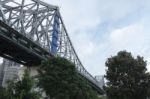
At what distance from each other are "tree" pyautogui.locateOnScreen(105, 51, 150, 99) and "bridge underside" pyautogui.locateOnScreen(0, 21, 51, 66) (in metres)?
15.8

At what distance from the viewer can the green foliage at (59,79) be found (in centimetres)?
3831

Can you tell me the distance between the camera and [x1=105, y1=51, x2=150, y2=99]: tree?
35.2 metres

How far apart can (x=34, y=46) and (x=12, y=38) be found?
6996 mm

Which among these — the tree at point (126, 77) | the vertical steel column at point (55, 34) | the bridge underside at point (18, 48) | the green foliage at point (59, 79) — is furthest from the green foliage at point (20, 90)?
the vertical steel column at point (55, 34)

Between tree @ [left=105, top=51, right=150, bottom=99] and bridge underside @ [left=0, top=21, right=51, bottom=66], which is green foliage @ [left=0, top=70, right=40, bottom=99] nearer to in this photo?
tree @ [left=105, top=51, right=150, bottom=99]

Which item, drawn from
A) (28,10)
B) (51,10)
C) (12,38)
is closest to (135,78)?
(12,38)

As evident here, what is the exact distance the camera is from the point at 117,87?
35.7 m

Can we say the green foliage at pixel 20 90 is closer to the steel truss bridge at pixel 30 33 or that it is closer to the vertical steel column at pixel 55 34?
the steel truss bridge at pixel 30 33

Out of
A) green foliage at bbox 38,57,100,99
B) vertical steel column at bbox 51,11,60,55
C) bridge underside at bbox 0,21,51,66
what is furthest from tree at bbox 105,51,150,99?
vertical steel column at bbox 51,11,60,55

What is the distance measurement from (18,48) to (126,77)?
21.2m

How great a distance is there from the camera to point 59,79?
127ft

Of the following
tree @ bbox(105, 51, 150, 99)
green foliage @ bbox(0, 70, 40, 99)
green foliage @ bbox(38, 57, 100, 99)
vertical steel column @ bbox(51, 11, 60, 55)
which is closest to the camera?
green foliage @ bbox(0, 70, 40, 99)

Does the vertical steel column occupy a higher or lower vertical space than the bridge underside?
higher

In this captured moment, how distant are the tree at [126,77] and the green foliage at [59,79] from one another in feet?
15.8
